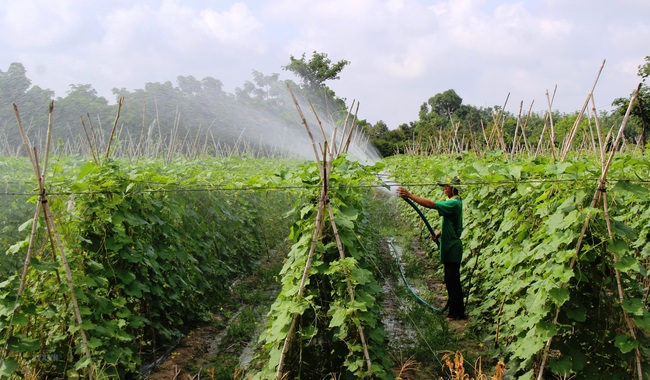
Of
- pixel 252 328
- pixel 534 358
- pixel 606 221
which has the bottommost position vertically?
pixel 252 328

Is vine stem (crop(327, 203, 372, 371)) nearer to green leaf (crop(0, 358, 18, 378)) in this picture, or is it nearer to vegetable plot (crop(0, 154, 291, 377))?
vegetable plot (crop(0, 154, 291, 377))

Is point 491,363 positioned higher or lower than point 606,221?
lower

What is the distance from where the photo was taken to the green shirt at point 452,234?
21.1 feet

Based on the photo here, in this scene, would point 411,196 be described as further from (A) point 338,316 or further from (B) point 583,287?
(A) point 338,316

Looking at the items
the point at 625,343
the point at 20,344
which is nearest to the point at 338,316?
the point at 625,343

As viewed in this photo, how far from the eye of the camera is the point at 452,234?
646 cm

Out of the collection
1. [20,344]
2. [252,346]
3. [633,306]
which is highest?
[633,306]

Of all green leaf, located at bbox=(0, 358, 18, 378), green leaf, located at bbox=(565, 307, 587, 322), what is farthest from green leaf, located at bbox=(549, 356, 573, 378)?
green leaf, located at bbox=(0, 358, 18, 378)

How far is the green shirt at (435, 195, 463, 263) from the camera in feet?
21.1

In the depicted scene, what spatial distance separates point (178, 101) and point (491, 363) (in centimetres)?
3019

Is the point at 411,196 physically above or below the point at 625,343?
above

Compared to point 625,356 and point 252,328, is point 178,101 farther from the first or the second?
point 625,356

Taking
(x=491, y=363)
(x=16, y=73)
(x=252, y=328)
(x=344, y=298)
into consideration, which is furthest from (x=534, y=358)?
(x=16, y=73)

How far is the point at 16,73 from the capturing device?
32000mm
